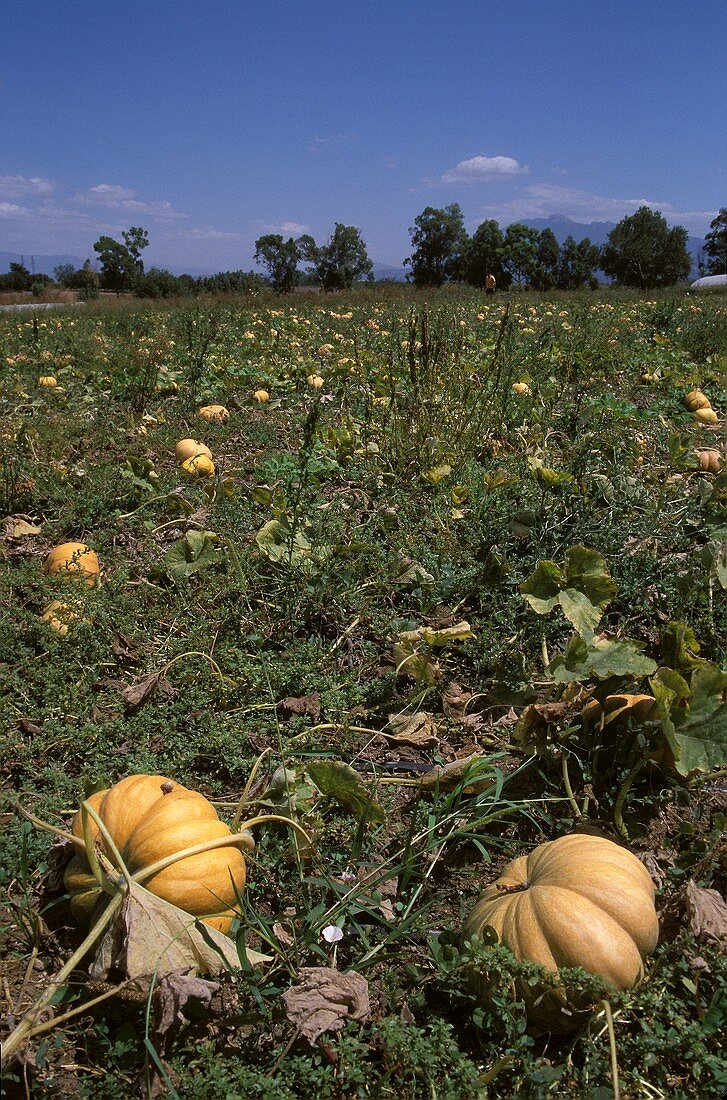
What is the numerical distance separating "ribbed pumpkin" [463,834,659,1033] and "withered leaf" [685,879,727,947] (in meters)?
0.09

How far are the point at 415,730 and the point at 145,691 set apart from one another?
1022 mm

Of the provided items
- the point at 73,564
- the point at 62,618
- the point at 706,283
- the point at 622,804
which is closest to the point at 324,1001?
the point at 622,804

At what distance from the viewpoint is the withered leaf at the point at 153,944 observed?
5.27 feet

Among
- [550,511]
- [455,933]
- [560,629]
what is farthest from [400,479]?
[455,933]

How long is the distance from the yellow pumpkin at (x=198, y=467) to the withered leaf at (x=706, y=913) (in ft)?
12.4

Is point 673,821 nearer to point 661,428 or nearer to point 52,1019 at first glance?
point 52,1019

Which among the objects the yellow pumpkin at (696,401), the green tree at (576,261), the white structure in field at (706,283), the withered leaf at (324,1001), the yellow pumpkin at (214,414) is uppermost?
the green tree at (576,261)

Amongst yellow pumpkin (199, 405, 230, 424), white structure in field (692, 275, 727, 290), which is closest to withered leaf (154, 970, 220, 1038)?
yellow pumpkin (199, 405, 230, 424)

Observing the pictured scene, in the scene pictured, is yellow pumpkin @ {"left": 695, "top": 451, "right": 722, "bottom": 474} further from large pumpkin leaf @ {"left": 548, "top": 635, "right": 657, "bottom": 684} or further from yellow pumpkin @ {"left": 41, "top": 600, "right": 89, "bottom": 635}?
yellow pumpkin @ {"left": 41, "top": 600, "right": 89, "bottom": 635}

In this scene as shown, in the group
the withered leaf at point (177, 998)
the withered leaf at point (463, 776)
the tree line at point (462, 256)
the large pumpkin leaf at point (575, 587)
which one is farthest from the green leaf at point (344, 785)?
the tree line at point (462, 256)

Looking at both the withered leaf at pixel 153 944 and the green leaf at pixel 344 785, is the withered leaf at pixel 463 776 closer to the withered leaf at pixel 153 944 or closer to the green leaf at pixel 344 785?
the green leaf at pixel 344 785

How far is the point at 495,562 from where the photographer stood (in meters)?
3.34

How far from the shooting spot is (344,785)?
2.17 meters

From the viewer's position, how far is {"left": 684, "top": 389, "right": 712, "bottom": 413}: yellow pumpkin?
5.93 metres
